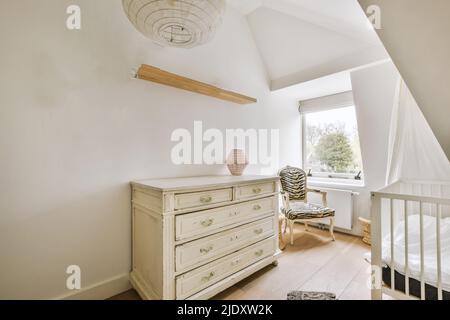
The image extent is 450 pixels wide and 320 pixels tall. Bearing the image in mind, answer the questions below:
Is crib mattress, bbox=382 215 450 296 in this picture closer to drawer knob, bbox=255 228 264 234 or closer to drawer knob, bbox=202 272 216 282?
drawer knob, bbox=255 228 264 234

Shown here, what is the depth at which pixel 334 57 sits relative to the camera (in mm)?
2523

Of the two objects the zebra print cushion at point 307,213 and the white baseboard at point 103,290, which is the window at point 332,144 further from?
the white baseboard at point 103,290

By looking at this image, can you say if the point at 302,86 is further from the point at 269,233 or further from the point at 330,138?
the point at 269,233

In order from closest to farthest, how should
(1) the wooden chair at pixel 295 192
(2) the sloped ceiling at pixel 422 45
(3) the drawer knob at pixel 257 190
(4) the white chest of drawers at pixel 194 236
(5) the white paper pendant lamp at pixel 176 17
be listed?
(5) the white paper pendant lamp at pixel 176 17
(2) the sloped ceiling at pixel 422 45
(4) the white chest of drawers at pixel 194 236
(3) the drawer knob at pixel 257 190
(1) the wooden chair at pixel 295 192

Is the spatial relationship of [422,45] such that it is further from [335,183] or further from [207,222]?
[335,183]

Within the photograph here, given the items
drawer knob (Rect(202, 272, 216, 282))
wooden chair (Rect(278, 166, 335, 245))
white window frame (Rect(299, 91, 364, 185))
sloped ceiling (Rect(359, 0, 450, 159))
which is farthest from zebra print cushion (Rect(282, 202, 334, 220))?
sloped ceiling (Rect(359, 0, 450, 159))

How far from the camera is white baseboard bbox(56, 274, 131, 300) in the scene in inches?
61.6

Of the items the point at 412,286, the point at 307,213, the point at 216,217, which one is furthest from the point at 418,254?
the point at 216,217

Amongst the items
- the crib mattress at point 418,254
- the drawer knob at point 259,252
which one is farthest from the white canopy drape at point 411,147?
the drawer knob at point 259,252

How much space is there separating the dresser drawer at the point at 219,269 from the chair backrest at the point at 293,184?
116 centimetres

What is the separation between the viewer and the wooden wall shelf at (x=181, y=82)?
1694 millimetres

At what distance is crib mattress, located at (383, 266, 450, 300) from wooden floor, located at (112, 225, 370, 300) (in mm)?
324

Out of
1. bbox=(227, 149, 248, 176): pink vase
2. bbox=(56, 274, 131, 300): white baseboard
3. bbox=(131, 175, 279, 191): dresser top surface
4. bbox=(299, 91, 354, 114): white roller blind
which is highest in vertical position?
bbox=(299, 91, 354, 114): white roller blind

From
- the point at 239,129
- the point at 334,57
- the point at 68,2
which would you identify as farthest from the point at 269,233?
the point at 68,2
